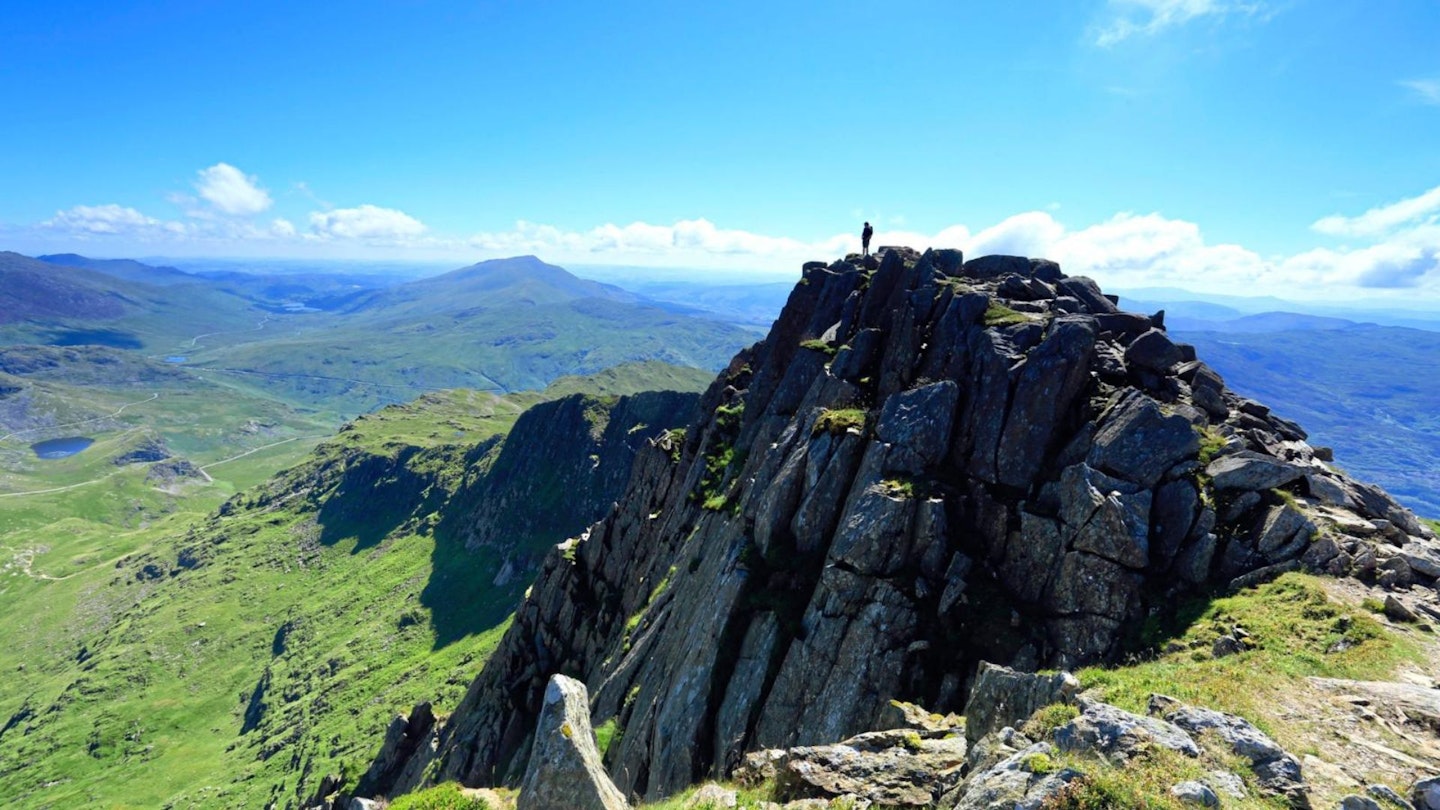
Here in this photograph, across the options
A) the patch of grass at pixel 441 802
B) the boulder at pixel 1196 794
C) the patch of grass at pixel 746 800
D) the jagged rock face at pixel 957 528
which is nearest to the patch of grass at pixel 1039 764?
the boulder at pixel 1196 794

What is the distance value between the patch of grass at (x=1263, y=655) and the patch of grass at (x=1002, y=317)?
65.3 feet

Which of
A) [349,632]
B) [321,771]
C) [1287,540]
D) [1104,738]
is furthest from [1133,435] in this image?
[349,632]

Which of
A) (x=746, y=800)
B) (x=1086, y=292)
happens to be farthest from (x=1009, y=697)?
(x=1086, y=292)

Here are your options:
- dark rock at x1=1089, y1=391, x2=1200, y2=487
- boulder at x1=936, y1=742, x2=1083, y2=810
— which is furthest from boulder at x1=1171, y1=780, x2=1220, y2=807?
dark rock at x1=1089, y1=391, x2=1200, y2=487

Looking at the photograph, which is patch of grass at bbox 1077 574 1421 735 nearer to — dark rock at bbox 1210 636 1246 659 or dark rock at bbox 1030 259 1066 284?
dark rock at bbox 1210 636 1246 659

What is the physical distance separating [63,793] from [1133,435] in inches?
9332

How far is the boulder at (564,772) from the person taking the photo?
714 inches

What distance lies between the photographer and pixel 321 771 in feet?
385

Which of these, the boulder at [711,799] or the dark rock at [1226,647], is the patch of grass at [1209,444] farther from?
the boulder at [711,799]

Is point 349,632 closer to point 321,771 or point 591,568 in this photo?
point 321,771

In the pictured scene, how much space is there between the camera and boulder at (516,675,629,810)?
18141mm

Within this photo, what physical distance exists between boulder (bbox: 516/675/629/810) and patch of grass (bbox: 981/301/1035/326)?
34.3 metres

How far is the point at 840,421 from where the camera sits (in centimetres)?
3809

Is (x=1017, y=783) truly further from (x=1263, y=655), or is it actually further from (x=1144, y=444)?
(x=1144, y=444)
